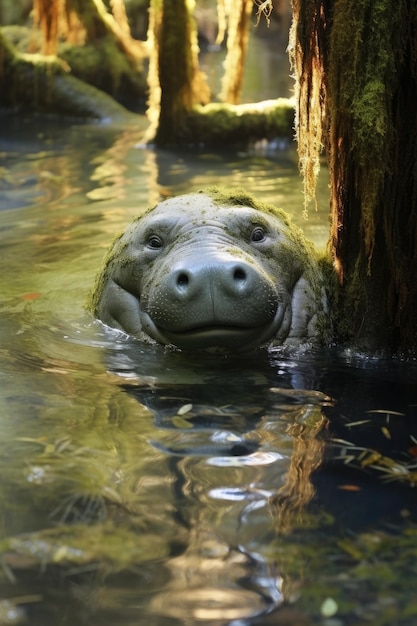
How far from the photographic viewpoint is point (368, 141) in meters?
5.36

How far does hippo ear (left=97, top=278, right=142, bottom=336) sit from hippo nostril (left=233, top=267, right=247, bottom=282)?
3.19 feet

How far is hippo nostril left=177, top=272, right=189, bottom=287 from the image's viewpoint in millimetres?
5898

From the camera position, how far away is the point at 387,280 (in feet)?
19.1

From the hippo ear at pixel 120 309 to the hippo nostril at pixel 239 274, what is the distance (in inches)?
38.3

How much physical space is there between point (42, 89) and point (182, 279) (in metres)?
15.3

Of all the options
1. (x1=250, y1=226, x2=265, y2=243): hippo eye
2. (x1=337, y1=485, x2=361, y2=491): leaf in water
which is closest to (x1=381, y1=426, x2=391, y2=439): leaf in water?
(x1=337, y1=485, x2=361, y2=491): leaf in water

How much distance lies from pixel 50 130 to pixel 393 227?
13.7 m

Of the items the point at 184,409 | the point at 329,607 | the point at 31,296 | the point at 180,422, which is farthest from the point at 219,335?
the point at 329,607

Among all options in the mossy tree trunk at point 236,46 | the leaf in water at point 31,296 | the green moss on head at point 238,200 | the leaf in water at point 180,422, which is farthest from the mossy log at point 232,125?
the leaf in water at point 180,422

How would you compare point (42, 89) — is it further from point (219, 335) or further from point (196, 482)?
point (196, 482)

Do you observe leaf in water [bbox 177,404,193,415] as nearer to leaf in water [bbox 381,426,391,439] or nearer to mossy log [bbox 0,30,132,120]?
leaf in water [bbox 381,426,391,439]

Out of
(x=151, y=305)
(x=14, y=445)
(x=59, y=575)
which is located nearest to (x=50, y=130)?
(x=151, y=305)

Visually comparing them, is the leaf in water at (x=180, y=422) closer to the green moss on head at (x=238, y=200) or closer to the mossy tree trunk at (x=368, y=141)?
the mossy tree trunk at (x=368, y=141)

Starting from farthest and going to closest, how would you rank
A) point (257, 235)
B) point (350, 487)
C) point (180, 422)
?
point (257, 235) → point (180, 422) → point (350, 487)
